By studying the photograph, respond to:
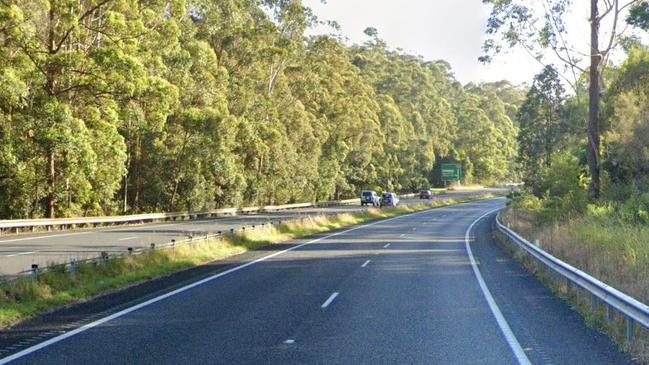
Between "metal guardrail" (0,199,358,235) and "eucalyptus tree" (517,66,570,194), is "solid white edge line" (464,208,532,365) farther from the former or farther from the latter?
"eucalyptus tree" (517,66,570,194)

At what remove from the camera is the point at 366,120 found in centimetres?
8762

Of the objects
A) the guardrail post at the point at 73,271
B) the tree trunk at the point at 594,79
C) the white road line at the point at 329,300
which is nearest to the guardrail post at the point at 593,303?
the white road line at the point at 329,300

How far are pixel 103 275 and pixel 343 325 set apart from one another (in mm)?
6850

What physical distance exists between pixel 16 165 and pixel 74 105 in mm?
4748

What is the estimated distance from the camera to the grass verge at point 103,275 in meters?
11.3

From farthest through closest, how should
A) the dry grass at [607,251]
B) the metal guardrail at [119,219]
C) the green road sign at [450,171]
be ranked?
the green road sign at [450,171], the metal guardrail at [119,219], the dry grass at [607,251]

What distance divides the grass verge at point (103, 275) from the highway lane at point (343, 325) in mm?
1547

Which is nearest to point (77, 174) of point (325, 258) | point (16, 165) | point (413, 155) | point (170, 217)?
point (16, 165)

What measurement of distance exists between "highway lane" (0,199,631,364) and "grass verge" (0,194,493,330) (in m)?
1.55

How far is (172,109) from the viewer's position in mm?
45844

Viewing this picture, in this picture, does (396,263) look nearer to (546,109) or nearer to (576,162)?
(576,162)

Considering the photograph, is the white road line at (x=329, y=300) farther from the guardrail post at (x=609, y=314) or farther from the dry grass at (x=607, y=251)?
the dry grass at (x=607, y=251)

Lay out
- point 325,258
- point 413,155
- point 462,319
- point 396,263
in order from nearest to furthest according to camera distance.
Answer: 1. point 462,319
2. point 396,263
3. point 325,258
4. point 413,155

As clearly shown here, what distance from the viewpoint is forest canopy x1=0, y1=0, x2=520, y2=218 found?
113ft
